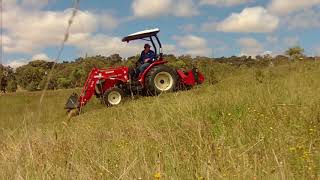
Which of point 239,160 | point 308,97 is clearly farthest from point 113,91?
point 239,160

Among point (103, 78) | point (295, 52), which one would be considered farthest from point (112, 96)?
point (295, 52)

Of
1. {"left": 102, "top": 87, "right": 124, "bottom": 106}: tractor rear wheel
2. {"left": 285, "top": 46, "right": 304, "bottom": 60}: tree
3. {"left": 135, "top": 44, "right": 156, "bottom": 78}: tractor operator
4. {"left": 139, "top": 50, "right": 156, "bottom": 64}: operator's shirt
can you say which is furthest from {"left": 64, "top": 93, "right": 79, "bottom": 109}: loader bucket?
{"left": 285, "top": 46, "right": 304, "bottom": 60}: tree

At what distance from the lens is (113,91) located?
14.5 metres

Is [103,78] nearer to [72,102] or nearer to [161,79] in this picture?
[72,102]

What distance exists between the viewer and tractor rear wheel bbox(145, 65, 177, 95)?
14.4 meters

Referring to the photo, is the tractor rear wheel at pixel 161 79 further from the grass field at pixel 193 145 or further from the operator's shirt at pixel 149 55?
the grass field at pixel 193 145

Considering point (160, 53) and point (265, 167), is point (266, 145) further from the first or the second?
point (160, 53)

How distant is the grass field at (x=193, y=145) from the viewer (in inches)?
119

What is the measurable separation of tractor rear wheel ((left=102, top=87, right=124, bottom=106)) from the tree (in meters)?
5.29

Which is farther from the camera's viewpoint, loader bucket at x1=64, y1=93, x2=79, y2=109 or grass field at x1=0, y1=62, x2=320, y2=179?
loader bucket at x1=64, y1=93, x2=79, y2=109

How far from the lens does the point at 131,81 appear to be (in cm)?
1468

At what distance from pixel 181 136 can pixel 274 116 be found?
3.65 ft

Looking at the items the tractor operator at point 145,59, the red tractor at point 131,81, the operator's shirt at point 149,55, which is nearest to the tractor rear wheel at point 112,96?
the red tractor at point 131,81

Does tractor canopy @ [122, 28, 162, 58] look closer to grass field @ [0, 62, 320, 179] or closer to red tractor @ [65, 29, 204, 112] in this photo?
red tractor @ [65, 29, 204, 112]
